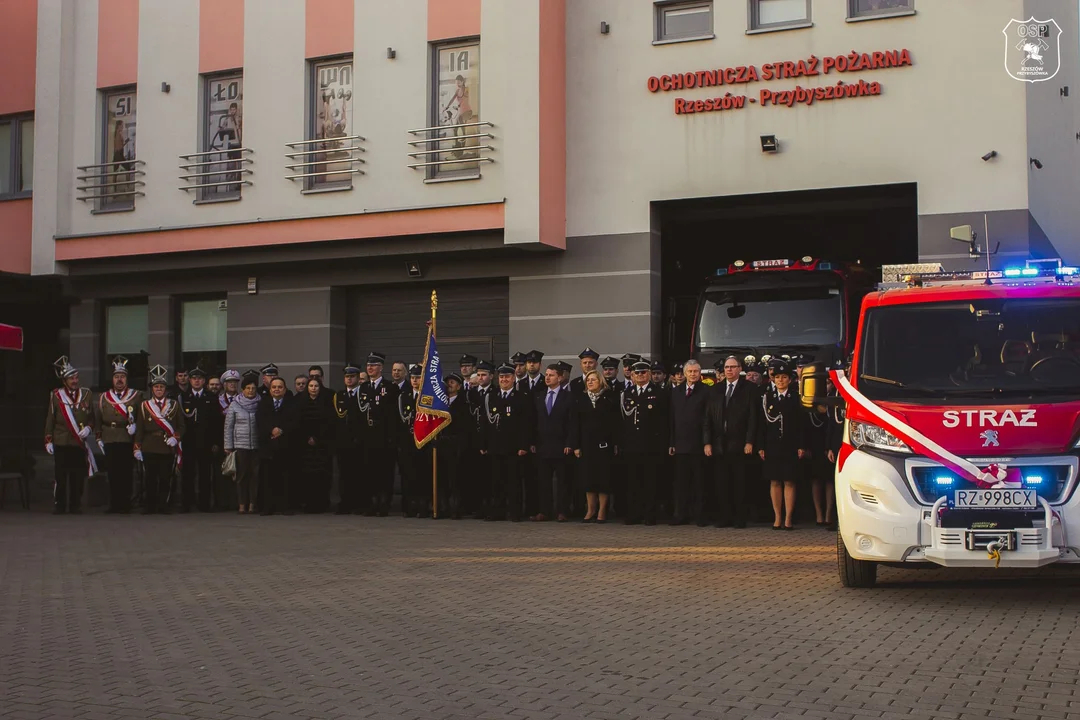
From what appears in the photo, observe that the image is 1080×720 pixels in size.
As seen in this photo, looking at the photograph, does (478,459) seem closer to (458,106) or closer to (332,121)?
(458,106)

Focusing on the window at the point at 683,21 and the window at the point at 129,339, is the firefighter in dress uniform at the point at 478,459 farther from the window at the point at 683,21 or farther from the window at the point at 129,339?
the window at the point at 129,339

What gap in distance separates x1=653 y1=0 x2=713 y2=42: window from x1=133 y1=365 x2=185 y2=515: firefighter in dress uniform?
912 cm

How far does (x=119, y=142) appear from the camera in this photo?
22.5 meters

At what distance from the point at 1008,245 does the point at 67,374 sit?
1379 cm

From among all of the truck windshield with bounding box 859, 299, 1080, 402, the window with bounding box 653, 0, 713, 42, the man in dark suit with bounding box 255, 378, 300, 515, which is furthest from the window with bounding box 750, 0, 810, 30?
the truck windshield with bounding box 859, 299, 1080, 402

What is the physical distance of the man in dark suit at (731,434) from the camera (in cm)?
1491

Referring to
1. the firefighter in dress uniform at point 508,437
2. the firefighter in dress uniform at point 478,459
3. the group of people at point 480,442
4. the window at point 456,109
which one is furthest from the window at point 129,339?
the firefighter in dress uniform at point 508,437

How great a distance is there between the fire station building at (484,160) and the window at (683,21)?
6cm

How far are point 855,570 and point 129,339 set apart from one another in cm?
1699

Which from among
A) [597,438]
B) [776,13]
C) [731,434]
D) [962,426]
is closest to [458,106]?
[776,13]

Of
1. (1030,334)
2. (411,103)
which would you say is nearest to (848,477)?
(1030,334)

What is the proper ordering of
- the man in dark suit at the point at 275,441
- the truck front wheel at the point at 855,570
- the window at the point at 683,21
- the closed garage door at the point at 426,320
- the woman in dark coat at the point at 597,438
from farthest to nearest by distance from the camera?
the closed garage door at the point at 426,320 → the window at the point at 683,21 → the man in dark suit at the point at 275,441 → the woman in dark coat at the point at 597,438 → the truck front wheel at the point at 855,570

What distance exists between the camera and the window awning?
61.4 feet

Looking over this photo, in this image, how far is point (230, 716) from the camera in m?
6.01
